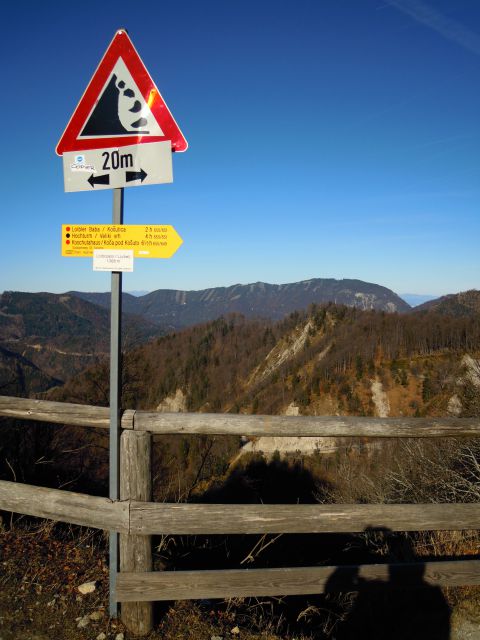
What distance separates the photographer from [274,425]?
2.94 metres

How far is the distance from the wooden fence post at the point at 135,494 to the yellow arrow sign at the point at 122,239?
3.78 ft

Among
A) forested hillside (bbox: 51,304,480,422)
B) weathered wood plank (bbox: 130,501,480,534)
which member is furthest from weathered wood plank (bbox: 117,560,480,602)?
forested hillside (bbox: 51,304,480,422)

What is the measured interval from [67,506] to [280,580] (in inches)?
58.5

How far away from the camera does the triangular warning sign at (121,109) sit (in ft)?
8.92

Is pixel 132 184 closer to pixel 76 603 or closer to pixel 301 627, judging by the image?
pixel 76 603

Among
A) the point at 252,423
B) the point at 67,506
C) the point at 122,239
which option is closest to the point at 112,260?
the point at 122,239

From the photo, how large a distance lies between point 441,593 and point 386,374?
275 feet

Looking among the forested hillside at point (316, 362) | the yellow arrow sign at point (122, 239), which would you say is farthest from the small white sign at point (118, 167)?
the forested hillside at point (316, 362)

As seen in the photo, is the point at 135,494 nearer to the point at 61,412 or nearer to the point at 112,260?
the point at 61,412

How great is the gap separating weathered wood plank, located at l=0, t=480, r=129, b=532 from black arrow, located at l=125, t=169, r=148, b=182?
2016 mm

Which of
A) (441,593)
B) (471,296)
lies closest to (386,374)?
(471,296)

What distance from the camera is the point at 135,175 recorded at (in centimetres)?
277

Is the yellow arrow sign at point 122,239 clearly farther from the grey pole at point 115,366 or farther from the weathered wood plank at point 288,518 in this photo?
the weathered wood plank at point 288,518

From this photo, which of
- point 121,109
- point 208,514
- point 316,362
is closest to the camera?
point 121,109
